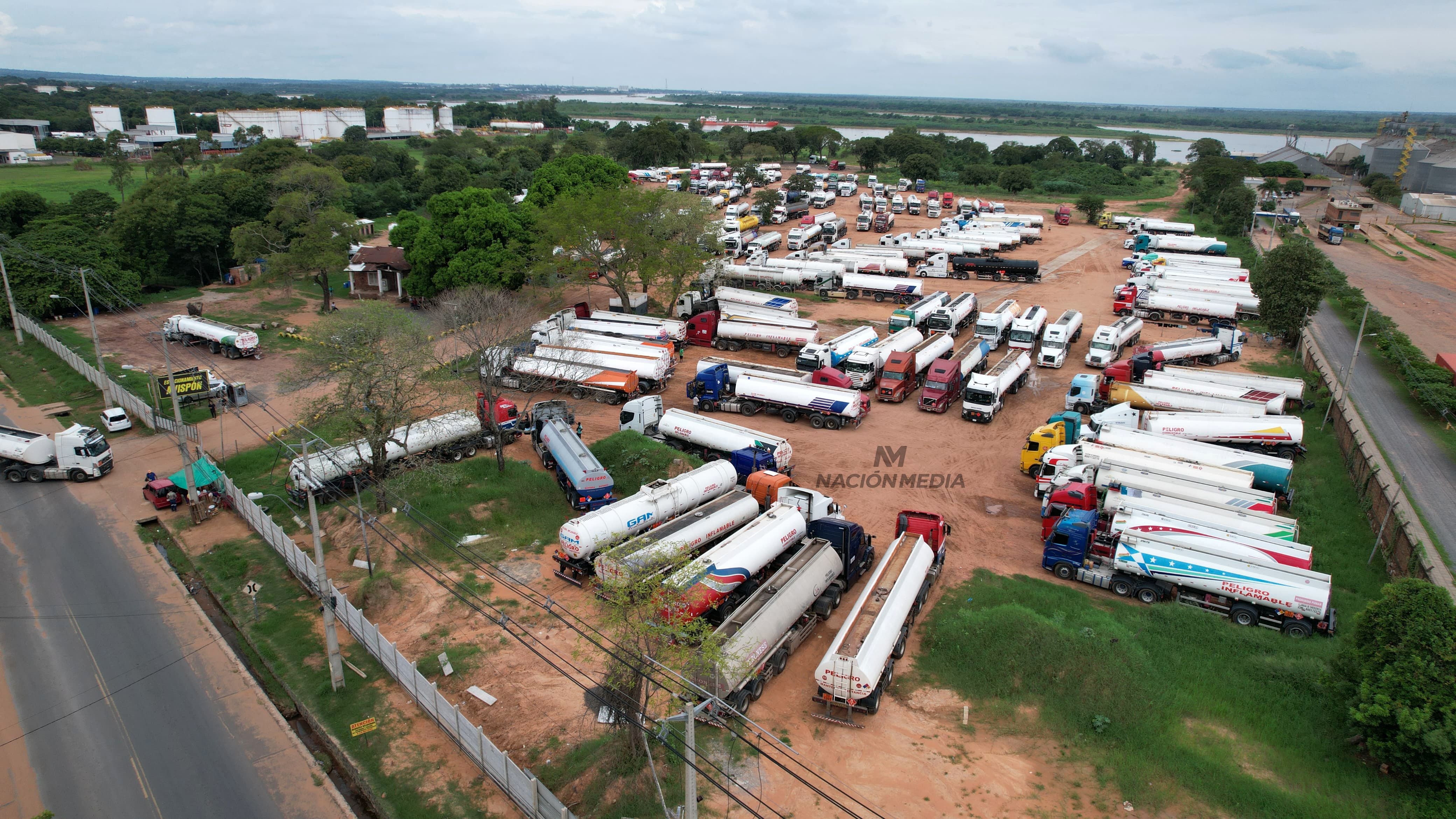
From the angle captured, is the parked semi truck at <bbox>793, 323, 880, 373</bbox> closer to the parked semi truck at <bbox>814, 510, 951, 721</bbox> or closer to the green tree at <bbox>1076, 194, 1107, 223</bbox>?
the parked semi truck at <bbox>814, 510, 951, 721</bbox>

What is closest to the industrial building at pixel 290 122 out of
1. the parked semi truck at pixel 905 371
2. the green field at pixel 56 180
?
the green field at pixel 56 180

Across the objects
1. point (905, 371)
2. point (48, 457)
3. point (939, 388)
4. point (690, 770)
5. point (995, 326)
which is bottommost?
point (48, 457)

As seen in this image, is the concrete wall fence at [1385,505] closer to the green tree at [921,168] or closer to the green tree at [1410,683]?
the green tree at [1410,683]

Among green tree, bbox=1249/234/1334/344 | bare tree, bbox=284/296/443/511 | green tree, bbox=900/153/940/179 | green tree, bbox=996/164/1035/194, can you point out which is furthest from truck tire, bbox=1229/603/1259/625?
green tree, bbox=900/153/940/179

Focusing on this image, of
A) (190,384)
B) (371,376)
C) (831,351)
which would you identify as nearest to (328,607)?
(371,376)

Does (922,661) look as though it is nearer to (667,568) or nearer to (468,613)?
(667,568)

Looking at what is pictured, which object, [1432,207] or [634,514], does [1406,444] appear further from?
[1432,207]
